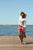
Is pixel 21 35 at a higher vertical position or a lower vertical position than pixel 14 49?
higher

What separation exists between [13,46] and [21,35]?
0.95m

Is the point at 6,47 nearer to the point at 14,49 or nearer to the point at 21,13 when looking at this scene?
the point at 14,49

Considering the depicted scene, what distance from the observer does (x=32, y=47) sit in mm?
6797

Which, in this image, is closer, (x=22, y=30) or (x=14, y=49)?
(x=14, y=49)

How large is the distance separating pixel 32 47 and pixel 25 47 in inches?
12.9

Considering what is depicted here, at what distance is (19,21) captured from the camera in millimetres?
7273

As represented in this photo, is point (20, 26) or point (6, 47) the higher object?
point (20, 26)

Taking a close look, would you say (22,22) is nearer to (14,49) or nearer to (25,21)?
(25,21)

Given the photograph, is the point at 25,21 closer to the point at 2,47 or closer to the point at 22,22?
the point at 22,22

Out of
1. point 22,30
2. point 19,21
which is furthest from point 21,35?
point 19,21

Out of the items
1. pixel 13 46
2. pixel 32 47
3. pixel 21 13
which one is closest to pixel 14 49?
pixel 13 46

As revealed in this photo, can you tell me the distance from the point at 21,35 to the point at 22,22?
0.73 m

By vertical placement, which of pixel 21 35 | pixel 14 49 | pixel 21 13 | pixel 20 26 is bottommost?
pixel 14 49

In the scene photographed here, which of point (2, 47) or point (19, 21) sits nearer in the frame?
point (2, 47)
